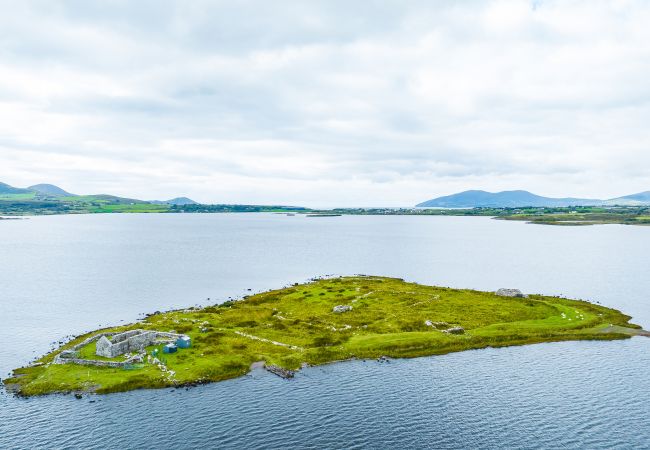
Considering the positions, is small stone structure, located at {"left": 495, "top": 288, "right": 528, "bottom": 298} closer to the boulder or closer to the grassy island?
the grassy island

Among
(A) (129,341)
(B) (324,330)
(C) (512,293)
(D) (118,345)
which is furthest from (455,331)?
(D) (118,345)

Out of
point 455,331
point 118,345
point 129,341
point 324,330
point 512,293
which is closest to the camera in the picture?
point 118,345

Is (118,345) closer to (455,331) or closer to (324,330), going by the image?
(324,330)

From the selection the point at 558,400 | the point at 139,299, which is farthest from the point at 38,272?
the point at 558,400

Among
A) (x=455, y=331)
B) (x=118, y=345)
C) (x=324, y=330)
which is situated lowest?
(x=324, y=330)

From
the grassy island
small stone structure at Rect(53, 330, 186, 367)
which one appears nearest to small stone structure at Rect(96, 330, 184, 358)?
small stone structure at Rect(53, 330, 186, 367)

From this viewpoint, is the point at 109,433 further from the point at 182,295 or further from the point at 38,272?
the point at 38,272

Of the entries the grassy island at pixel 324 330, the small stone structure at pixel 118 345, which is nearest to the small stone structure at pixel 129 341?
the small stone structure at pixel 118 345

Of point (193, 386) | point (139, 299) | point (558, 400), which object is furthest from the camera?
point (139, 299)
